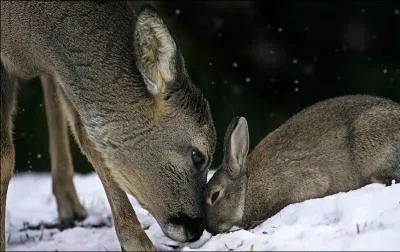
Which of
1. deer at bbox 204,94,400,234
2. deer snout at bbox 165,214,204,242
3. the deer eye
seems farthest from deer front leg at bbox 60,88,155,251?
the deer eye

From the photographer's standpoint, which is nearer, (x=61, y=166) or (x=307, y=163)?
(x=307, y=163)

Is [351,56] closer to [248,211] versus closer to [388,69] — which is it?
[388,69]

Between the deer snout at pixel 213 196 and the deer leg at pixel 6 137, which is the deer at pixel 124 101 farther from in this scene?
the deer snout at pixel 213 196

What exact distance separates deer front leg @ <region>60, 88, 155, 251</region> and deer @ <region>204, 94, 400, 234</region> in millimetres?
481

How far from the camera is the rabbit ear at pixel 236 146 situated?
7715mm

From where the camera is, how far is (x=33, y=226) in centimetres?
973

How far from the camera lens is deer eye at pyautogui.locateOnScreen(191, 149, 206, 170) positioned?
7391 millimetres

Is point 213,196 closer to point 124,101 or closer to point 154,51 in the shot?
point 124,101

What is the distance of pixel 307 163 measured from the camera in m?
8.04

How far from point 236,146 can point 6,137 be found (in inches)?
Answer: 63.2

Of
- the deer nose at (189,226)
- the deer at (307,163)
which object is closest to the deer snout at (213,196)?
the deer at (307,163)

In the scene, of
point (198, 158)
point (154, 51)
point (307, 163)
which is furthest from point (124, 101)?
point (307, 163)

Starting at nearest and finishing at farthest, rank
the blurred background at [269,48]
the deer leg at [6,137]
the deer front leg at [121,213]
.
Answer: the deer front leg at [121,213] < the deer leg at [6,137] < the blurred background at [269,48]

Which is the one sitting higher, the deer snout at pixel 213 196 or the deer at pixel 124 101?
the deer at pixel 124 101
